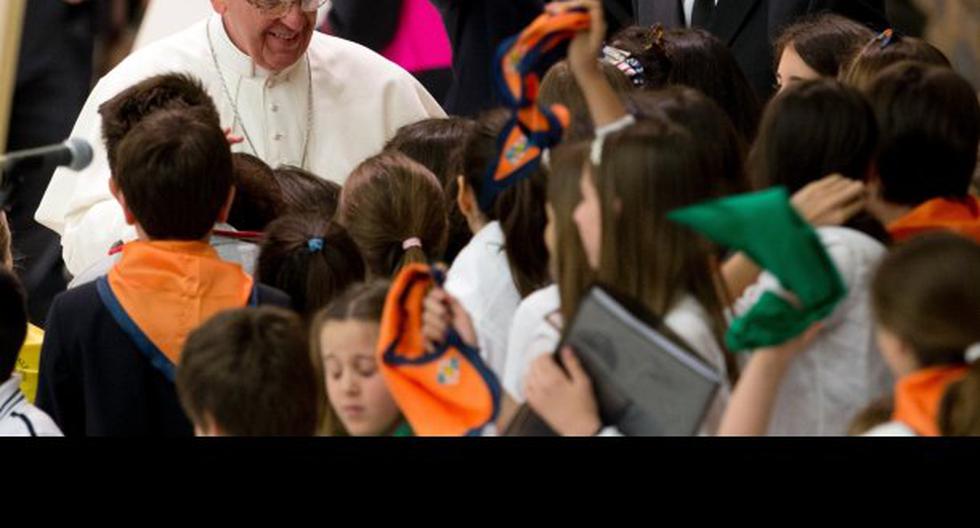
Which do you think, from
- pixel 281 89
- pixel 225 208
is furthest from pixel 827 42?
pixel 225 208

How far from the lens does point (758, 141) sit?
4.03 m

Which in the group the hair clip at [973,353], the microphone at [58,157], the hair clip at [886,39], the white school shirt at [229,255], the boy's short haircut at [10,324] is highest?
the microphone at [58,157]

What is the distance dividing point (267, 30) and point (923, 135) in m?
2.04

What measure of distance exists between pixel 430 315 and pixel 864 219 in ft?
2.60

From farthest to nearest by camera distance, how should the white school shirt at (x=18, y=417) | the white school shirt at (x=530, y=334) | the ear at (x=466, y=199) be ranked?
the ear at (x=466, y=199)
the white school shirt at (x=18, y=417)
the white school shirt at (x=530, y=334)

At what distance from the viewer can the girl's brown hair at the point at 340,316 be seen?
3811 millimetres

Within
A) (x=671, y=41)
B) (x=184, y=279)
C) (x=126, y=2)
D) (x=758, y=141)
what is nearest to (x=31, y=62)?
(x=126, y=2)

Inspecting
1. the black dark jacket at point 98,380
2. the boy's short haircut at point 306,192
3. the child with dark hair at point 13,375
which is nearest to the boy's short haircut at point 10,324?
the child with dark hair at point 13,375

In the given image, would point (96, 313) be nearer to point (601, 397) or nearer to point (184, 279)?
point (184, 279)

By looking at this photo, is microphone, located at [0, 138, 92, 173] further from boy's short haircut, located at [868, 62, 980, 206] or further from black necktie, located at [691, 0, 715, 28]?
black necktie, located at [691, 0, 715, 28]

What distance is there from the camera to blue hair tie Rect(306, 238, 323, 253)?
441 centimetres

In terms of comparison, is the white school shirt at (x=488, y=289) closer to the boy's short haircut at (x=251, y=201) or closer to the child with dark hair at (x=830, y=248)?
the child with dark hair at (x=830, y=248)

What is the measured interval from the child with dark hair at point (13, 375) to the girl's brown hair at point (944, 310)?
1474mm

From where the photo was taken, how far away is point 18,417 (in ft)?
12.8
